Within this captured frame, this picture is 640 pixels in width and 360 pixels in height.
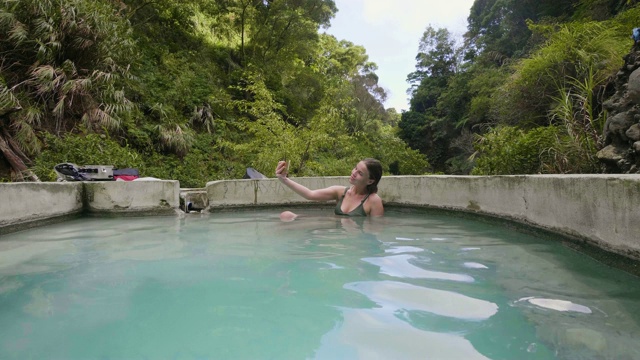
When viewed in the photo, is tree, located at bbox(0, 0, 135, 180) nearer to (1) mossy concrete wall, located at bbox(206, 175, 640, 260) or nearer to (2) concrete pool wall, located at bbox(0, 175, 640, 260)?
(2) concrete pool wall, located at bbox(0, 175, 640, 260)

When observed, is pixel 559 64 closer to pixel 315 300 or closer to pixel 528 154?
pixel 528 154

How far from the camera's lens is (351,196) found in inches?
182

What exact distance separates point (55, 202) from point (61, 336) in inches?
132

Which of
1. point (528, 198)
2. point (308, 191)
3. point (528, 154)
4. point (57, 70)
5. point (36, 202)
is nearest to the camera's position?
point (528, 198)

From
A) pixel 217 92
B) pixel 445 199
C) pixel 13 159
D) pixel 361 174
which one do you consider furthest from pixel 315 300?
pixel 217 92

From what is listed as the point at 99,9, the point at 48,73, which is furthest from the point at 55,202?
the point at 99,9

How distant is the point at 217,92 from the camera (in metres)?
13.0

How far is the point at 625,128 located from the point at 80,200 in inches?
224

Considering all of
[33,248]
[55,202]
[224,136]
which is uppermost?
[224,136]

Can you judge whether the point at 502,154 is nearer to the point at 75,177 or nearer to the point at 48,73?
the point at 75,177

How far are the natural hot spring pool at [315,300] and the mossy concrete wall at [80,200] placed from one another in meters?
0.52

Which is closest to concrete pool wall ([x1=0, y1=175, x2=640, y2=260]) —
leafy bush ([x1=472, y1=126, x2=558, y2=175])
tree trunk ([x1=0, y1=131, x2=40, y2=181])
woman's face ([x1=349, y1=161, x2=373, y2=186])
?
leafy bush ([x1=472, y1=126, x2=558, y2=175])

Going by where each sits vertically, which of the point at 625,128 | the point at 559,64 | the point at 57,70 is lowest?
the point at 625,128

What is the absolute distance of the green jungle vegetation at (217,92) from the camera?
5.27 meters
